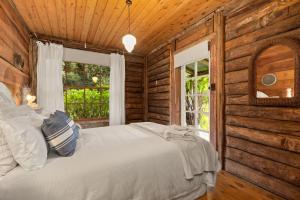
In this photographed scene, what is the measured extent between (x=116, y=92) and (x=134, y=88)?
0.70 meters

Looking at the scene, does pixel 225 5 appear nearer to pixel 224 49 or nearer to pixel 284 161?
pixel 224 49

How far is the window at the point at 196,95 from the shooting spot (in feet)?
10.3

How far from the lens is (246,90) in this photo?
7.39 feet

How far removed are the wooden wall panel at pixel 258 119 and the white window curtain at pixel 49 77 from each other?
11.0 feet

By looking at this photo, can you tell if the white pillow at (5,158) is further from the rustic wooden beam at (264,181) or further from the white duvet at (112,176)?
the rustic wooden beam at (264,181)

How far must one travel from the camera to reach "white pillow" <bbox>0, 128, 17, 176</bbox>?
3.60 feet

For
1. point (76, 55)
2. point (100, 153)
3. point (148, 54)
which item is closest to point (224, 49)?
point (100, 153)

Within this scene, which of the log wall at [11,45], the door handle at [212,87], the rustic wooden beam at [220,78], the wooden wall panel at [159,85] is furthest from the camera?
the wooden wall panel at [159,85]

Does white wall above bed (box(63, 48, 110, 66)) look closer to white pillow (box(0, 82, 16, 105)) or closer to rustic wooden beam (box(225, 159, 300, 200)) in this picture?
white pillow (box(0, 82, 16, 105))

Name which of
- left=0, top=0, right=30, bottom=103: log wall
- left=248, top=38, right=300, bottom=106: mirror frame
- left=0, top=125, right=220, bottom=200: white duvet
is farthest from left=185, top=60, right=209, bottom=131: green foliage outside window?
left=0, top=0, right=30, bottom=103: log wall

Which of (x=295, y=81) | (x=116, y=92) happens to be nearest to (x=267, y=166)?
(x=295, y=81)

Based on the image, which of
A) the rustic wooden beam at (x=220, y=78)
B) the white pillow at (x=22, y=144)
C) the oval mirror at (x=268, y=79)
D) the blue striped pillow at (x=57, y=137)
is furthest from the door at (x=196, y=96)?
the white pillow at (x=22, y=144)

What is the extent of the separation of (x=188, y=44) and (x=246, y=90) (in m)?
1.53

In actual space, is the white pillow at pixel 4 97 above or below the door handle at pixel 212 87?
below
